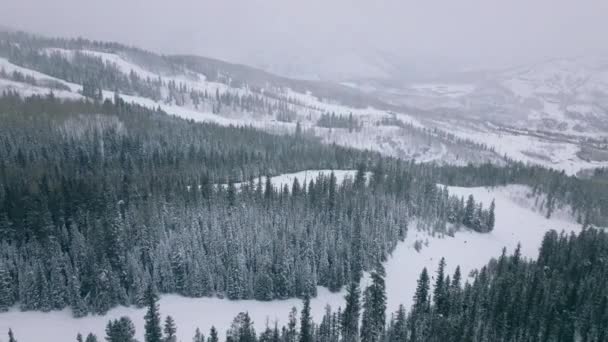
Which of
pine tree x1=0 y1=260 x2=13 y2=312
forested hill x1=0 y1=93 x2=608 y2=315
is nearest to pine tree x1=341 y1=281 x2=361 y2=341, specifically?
forested hill x1=0 y1=93 x2=608 y2=315

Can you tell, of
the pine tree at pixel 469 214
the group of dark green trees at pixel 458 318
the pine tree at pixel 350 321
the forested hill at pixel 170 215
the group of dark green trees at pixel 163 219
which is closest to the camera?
the group of dark green trees at pixel 458 318

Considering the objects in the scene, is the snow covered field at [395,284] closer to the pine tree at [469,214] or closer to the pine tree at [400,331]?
the pine tree at [469,214]

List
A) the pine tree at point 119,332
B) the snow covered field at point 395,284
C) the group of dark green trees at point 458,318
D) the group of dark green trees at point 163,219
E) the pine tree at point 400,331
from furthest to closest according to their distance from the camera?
the group of dark green trees at point 163,219 → the snow covered field at point 395,284 → the pine tree at point 400,331 → the group of dark green trees at point 458,318 → the pine tree at point 119,332

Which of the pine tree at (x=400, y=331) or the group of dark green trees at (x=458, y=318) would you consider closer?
the group of dark green trees at (x=458, y=318)

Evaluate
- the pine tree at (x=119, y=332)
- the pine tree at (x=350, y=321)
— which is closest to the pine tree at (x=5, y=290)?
the pine tree at (x=119, y=332)

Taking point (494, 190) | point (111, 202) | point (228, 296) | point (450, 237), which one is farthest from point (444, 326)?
point (494, 190)

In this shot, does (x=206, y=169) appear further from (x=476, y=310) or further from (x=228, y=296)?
(x=476, y=310)
